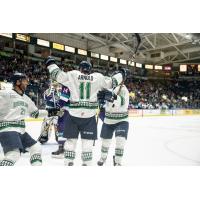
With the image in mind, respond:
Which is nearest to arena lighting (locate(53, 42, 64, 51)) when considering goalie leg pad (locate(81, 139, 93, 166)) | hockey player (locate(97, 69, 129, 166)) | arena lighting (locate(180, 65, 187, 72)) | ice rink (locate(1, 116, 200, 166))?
ice rink (locate(1, 116, 200, 166))

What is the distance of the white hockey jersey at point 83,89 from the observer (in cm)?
348

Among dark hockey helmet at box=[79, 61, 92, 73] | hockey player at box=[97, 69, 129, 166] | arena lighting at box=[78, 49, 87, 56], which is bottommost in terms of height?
hockey player at box=[97, 69, 129, 166]

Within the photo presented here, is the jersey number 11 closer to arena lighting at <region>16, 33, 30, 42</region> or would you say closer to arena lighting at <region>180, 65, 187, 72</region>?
arena lighting at <region>16, 33, 30, 42</region>

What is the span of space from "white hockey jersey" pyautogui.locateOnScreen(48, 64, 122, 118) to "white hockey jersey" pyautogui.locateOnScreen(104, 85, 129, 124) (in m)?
0.44

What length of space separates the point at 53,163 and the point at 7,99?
124cm

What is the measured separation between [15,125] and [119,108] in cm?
135

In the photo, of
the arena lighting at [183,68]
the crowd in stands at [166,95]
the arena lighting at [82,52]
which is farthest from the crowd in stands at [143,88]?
the arena lighting at [82,52]

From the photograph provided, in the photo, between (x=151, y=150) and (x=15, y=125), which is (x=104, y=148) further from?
(x=15, y=125)

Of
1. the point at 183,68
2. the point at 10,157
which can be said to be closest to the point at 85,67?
the point at 10,157

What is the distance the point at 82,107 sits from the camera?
3504mm

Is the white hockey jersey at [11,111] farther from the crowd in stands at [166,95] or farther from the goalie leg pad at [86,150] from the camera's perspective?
the crowd in stands at [166,95]

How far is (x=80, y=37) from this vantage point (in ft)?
16.0

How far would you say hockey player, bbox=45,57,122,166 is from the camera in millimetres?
3451
